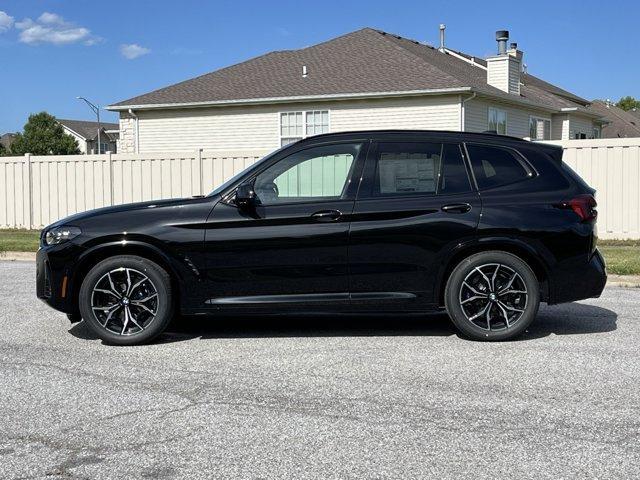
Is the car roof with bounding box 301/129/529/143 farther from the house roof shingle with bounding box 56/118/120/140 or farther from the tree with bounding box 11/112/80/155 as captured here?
the house roof shingle with bounding box 56/118/120/140

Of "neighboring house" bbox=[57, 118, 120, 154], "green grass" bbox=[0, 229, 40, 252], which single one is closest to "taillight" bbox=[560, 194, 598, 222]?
"green grass" bbox=[0, 229, 40, 252]

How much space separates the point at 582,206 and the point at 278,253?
2665mm

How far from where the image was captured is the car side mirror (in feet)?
22.4

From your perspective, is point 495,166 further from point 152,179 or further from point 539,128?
point 539,128

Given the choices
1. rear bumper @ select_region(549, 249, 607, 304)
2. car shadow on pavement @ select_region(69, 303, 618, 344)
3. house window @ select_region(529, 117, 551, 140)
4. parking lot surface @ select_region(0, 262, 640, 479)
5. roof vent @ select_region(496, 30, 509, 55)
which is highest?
roof vent @ select_region(496, 30, 509, 55)

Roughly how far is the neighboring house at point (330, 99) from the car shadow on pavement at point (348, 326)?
14474mm

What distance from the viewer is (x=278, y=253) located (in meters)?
6.87

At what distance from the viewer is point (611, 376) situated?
5797 millimetres

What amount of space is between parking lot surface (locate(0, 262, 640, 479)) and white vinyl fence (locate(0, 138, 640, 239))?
8914 millimetres

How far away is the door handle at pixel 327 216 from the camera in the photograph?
689 centimetres

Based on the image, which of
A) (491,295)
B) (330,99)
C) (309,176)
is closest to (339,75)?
(330,99)

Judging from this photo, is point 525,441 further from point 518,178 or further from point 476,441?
point 518,178

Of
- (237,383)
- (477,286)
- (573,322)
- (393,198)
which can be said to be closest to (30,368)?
(237,383)

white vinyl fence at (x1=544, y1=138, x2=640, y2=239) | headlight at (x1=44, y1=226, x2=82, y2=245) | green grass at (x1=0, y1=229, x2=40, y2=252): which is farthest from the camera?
white vinyl fence at (x1=544, y1=138, x2=640, y2=239)
